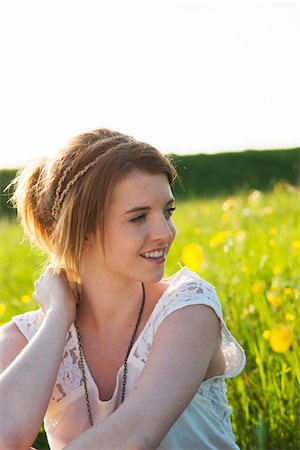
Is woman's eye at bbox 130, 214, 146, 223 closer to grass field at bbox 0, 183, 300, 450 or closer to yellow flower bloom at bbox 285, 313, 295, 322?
grass field at bbox 0, 183, 300, 450

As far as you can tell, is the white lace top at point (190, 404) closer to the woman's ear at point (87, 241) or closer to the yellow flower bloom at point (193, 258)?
the woman's ear at point (87, 241)

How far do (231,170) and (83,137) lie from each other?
2233 cm

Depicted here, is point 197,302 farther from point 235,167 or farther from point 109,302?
point 235,167

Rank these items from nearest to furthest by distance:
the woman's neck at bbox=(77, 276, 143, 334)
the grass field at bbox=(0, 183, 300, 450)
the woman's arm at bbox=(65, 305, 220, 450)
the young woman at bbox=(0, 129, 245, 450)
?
the woman's arm at bbox=(65, 305, 220, 450) → the young woman at bbox=(0, 129, 245, 450) → the woman's neck at bbox=(77, 276, 143, 334) → the grass field at bbox=(0, 183, 300, 450)

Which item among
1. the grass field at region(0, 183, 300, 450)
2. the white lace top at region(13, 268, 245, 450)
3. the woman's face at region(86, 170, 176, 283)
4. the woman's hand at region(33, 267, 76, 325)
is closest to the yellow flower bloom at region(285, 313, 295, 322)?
the grass field at region(0, 183, 300, 450)

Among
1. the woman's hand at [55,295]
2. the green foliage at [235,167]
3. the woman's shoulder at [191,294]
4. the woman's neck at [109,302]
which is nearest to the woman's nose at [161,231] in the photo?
the woman's shoulder at [191,294]

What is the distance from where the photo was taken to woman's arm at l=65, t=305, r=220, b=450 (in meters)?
1.88

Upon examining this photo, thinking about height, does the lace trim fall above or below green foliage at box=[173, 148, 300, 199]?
above

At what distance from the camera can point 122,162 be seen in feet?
7.20

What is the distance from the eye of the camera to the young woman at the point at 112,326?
2.00 metres

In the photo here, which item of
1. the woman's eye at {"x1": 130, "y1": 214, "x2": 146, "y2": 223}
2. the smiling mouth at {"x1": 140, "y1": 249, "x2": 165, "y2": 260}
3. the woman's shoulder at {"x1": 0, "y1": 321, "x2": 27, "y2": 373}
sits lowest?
the woman's shoulder at {"x1": 0, "y1": 321, "x2": 27, "y2": 373}

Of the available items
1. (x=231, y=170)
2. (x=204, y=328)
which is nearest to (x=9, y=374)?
(x=204, y=328)

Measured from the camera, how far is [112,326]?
241 centimetres

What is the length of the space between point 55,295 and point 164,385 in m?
0.56
